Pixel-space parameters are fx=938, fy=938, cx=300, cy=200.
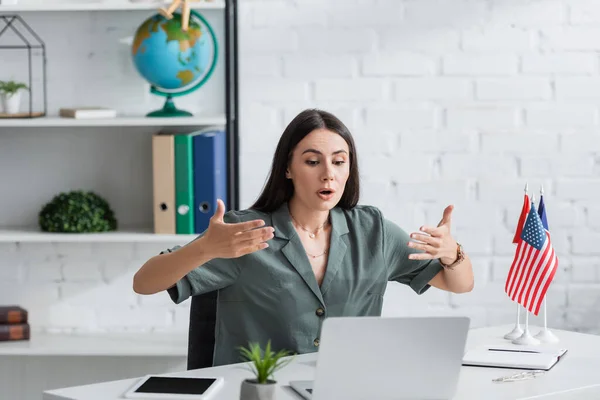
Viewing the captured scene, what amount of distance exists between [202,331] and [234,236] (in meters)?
0.37

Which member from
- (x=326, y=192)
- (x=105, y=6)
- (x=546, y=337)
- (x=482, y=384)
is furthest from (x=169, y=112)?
(x=482, y=384)

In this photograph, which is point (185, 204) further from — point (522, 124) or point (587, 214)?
point (587, 214)

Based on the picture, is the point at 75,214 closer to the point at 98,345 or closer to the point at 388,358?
the point at 98,345

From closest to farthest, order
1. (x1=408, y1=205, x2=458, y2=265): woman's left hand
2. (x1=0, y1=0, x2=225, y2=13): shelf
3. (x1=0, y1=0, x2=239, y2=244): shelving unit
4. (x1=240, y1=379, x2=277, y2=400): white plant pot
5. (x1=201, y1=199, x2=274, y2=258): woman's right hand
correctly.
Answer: (x1=240, y1=379, x2=277, y2=400): white plant pot → (x1=201, y1=199, x2=274, y2=258): woman's right hand → (x1=408, y1=205, x2=458, y2=265): woman's left hand → (x1=0, y1=0, x2=225, y2=13): shelf → (x1=0, y1=0, x2=239, y2=244): shelving unit

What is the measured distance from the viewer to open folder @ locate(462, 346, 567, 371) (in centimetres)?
194

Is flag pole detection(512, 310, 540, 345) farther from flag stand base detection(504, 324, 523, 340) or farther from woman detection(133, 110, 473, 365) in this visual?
woman detection(133, 110, 473, 365)

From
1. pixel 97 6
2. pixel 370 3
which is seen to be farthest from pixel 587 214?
pixel 97 6

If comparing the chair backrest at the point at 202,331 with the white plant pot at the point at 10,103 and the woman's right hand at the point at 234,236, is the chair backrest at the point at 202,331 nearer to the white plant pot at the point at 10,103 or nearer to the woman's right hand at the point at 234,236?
the woman's right hand at the point at 234,236

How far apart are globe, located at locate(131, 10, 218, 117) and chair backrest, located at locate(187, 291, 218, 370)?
89 centimetres

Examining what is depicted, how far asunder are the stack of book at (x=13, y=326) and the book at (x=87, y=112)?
2.13 ft

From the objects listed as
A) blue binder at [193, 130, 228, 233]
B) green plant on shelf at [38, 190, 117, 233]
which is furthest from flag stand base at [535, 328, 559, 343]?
green plant on shelf at [38, 190, 117, 233]

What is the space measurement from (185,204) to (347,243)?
755 mm

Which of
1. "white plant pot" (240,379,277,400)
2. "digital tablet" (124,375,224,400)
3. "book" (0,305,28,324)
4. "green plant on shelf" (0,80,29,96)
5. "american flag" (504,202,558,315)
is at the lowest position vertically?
"book" (0,305,28,324)

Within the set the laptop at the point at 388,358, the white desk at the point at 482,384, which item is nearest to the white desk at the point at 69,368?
the white desk at the point at 482,384
